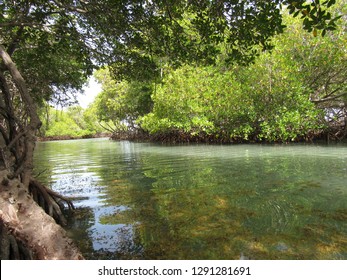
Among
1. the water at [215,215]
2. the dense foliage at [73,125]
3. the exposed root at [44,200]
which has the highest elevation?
the dense foliage at [73,125]

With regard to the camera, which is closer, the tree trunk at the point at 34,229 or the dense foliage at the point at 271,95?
the tree trunk at the point at 34,229

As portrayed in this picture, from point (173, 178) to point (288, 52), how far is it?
12.7m

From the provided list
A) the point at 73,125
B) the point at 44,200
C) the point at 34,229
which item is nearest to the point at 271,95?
the point at 44,200

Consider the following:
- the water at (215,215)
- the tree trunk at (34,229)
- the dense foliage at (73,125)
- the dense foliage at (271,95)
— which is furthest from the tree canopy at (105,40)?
the dense foliage at (73,125)

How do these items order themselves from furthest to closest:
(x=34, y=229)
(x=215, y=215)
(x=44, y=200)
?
(x=215, y=215)
(x=44, y=200)
(x=34, y=229)

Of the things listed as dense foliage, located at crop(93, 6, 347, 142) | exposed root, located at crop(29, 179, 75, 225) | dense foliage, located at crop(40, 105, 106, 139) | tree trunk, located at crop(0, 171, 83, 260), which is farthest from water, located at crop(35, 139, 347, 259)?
dense foliage, located at crop(40, 105, 106, 139)

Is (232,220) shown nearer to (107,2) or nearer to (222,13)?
(222,13)

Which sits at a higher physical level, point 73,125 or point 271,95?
point 271,95

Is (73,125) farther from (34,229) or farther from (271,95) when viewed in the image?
(34,229)

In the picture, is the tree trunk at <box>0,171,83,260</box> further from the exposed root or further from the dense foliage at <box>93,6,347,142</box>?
the dense foliage at <box>93,6,347,142</box>

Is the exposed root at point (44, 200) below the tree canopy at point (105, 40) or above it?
below

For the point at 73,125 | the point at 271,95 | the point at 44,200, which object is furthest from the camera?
the point at 73,125

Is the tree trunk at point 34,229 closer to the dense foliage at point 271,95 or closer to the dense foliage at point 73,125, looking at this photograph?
the dense foliage at point 271,95

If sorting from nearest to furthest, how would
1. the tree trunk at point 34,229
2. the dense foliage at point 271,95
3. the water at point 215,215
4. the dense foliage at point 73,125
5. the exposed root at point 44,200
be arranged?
the tree trunk at point 34,229 < the water at point 215,215 < the exposed root at point 44,200 < the dense foliage at point 271,95 < the dense foliage at point 73,125
